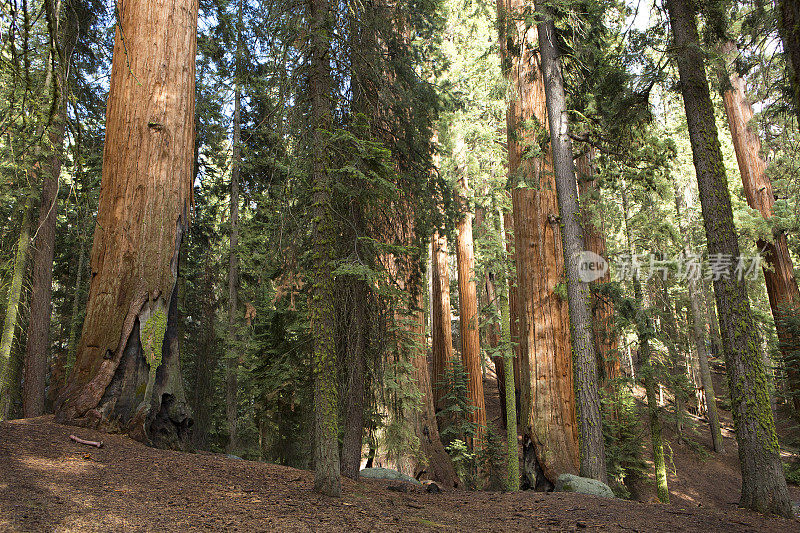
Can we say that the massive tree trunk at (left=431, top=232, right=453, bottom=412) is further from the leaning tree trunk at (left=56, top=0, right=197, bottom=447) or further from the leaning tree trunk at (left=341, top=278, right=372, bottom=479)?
the leaning tree trunk at (left=56, top=0, right=197, bottom=447)

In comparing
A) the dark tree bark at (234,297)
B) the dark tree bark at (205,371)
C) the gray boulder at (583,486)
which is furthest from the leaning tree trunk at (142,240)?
the dark tree bark at (205,371)

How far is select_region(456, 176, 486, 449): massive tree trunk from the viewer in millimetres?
14227

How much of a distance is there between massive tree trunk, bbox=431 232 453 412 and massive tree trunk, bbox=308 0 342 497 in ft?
31.8

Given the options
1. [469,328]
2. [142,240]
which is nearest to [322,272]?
[142,240]

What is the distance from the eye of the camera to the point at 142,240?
6.10 m

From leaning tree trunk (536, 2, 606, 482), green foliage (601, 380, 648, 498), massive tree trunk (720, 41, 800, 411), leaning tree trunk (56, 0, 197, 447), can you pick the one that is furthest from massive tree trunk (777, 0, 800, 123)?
massive tree trunk (720, 41, 800, 411)

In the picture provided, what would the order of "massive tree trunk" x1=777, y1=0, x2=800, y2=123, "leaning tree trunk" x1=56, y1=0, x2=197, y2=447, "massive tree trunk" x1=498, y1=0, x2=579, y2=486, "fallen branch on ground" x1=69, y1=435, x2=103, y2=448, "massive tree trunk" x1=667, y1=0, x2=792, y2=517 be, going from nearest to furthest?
1. "massive tree trunk" x1=777, y1=0, x2=800, y2=123
2. "fallen branch on ground" x1=69, y1=435, x2=103, y2=448
3. "leaning tree trunk" x1=56, y1=0, x2=197, y2=447
4. "massive tree trunk" x1=667, y1=0, x2=792, y2=517
5. "massive tree trunk" x1=498, y1=0, x2=579, y2=486

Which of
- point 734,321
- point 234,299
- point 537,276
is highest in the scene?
point 234,299

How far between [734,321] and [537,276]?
3.54m

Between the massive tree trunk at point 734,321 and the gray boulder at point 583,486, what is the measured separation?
1.67 m

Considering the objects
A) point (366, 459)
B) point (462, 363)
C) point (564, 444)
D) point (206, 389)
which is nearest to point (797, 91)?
point (564, 444)

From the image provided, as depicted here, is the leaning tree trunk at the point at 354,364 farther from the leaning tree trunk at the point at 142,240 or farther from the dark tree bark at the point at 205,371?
the dark tree bark at the point at 205,371

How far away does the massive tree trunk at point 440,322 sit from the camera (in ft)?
50.3

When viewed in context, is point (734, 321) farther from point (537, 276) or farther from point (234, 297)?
point (234, 297)
